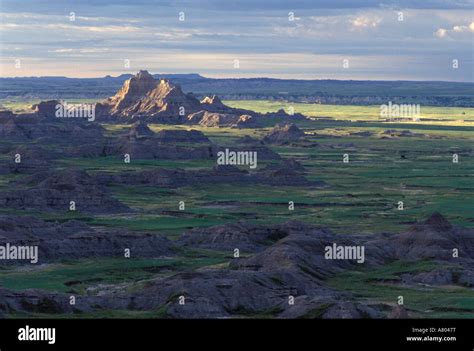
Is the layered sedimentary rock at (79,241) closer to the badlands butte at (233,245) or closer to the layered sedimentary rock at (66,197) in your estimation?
the badlands butte at (233,245)

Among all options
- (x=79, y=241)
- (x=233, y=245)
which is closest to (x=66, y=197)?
(x=79, y=241)

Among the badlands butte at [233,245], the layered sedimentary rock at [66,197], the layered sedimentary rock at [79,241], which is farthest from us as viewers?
the layered sedimentary rock at [66,197]

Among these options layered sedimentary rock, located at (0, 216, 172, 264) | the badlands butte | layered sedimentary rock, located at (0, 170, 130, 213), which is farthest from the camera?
layered sedimentary rock, located at (0, 170, 130, 213)

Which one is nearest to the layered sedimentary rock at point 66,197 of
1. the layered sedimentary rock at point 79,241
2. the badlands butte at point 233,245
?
the badlands butte at point 233,245

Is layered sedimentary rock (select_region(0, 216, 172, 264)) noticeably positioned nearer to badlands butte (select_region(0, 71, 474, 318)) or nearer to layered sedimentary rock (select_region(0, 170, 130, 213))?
badlands butte (select_region(0, 71, 474, 318))

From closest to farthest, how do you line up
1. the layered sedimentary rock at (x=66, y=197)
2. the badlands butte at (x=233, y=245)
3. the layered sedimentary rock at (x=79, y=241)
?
the badlands butte at (x=233, y=245) → the layered sedimentary rock at (x=79, y=241) → the layered sedimentary rock at (x=66, y=197)

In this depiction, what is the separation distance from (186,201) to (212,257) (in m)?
47.6

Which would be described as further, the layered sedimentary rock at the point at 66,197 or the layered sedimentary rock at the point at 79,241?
the layered sedimentary rock at the point at 66,197

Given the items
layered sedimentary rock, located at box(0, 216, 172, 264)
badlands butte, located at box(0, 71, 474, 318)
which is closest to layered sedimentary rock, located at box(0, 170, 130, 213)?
badlands butte, located at box(0, 71, 474, 318)

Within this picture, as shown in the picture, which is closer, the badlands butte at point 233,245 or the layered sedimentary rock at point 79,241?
the badlands butte at point 233,245

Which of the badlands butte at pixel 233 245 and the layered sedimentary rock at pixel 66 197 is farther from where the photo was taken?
the layered sedimentary rock at pixel 66 197

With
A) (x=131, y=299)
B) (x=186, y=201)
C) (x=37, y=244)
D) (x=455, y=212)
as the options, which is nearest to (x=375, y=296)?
(x=131, y=299)
